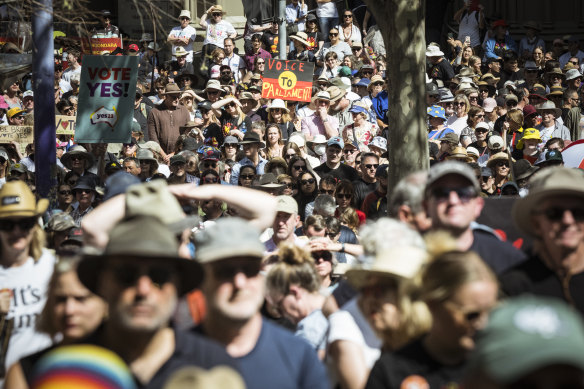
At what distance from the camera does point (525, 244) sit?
5.26 meters

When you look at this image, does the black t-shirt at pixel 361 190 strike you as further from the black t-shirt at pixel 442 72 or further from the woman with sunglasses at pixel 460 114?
the black t-shirt at pixel 442 72

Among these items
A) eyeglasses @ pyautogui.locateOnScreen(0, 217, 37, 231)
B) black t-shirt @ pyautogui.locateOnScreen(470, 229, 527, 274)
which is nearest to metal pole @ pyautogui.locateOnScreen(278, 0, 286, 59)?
eyeglasses @ pyautogui.locateOnScreen(0, 217, 37, 231)

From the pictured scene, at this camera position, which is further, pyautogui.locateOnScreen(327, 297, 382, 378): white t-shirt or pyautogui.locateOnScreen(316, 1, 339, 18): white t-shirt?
pyautogui.locateOnScreen(316, 1, 339, 18): white t-shirt

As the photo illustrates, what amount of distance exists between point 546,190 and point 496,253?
439 mm

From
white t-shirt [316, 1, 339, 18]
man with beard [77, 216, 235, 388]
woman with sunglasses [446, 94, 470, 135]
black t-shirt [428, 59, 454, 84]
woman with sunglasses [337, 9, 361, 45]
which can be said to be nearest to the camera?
man with beard [77, 216, 235, 388]

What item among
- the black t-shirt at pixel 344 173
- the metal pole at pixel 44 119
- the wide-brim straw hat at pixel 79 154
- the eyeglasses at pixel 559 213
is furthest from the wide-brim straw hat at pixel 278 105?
the eyeglasses at pixel 559 213

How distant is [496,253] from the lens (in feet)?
15.0

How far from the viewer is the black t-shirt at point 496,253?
447 centimetres

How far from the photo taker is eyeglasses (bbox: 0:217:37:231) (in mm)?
5195

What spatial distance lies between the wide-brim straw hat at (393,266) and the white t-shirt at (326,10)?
16.7 metres

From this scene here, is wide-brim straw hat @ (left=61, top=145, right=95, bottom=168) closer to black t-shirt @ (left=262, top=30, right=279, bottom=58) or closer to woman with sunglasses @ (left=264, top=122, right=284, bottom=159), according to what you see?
woman with sunglasses @ (left=264, top=122, right=284, bottom=159)

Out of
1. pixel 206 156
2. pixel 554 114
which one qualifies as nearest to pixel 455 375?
pixel 206 156

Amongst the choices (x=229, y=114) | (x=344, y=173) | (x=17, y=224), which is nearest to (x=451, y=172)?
(x=17, y=224)

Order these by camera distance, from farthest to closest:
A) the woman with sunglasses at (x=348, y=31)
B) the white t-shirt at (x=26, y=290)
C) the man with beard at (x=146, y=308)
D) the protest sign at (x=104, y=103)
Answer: the woman with sunglasses at (x=348, y=31)
the protest sign at (x=104, y=103)
the white t-shirt at (x=26, y=290)
the man with beard at (x=146, y=308)
